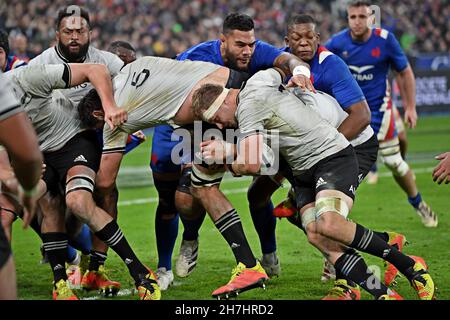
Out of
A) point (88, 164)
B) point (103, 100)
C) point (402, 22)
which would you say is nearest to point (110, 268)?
point (88, 164)

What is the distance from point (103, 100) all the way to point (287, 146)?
142 centimetres

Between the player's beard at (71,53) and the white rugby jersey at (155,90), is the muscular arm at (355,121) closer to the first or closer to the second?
the white rugby jersey at (155,90)

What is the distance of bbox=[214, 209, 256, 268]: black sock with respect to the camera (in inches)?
247

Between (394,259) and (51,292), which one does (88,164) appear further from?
(394,259)

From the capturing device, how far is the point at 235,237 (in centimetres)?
637

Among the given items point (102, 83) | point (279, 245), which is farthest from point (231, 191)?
point (102, 83)

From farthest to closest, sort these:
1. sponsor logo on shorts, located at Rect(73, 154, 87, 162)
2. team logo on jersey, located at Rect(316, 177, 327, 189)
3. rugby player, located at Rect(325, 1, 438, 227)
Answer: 1. rugby player, located at Rect(325, 1, 438, 227)
2. sponsor logo on shorts, located at Rect(73, 154, 87, 162)
3. team logo on jersey, located at Rect(316, 177, 327, 189)

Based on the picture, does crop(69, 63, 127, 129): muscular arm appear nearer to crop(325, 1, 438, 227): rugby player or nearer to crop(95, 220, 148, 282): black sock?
crop(95, 220, 148, 282): black sock

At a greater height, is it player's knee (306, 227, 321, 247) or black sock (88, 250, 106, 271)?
player's knee (306, 227, 321, 247)

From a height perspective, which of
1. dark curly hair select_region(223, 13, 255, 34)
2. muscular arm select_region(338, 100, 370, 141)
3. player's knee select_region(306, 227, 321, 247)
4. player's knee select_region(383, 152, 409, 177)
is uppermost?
dark curly hair select_region(223, 13, 255, 34)

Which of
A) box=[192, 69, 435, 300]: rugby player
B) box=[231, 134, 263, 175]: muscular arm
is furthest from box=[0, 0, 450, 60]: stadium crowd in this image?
box=[231, 134, 263, 175]: muscular arm

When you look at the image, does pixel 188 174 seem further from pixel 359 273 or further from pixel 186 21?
pixel 186 21

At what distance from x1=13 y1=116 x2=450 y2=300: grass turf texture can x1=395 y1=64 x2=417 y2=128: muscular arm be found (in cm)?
120

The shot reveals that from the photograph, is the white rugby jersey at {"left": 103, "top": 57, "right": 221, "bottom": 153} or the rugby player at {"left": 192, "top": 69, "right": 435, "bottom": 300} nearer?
the rugby player at {"left": 192, "top": 69, "right": 435, "bottom": 300}
